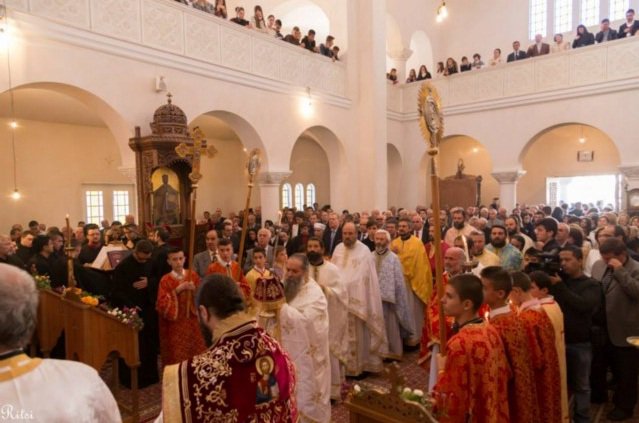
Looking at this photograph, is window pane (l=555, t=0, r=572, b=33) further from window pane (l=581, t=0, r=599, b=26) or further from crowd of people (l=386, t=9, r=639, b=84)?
crowd of people (l=386, t=9, r=639, b=84)

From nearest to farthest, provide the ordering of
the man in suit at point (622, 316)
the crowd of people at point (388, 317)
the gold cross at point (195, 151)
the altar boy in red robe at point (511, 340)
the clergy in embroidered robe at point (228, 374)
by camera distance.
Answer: the clergy in embroidered robe at point (228, 374) → the crowd of people at point (388, 317) → the altar boy in red robe at point (511, 340) → the man in suit at point (622, 316) → the gold cross at point (195, 151)

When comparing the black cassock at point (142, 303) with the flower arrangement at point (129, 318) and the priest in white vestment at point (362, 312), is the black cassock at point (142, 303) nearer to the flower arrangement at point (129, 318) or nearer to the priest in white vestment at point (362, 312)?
the flower arrangement at point (129, 318)

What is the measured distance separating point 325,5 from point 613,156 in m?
12.3

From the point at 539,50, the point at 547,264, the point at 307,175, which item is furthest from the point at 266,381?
the point at 307,175

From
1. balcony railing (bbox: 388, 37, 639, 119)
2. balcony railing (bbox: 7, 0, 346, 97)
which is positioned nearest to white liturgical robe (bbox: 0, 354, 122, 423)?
balcony railing (bbox: 7, 0, 346, 97)

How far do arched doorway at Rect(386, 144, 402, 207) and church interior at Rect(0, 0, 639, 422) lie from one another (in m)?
0.06

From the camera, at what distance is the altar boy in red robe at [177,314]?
494 cm

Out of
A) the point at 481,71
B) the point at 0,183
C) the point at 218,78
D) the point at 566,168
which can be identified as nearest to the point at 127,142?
the point at 218,78

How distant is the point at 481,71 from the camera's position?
16312 millimetres

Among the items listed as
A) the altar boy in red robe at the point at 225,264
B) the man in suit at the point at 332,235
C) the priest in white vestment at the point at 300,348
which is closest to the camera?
the priest in white vestment at the point at 300,348

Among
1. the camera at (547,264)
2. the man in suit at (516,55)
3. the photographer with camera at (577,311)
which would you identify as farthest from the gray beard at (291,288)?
the man in suit at (516,55)

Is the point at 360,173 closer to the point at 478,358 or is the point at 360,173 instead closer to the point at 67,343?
the point at 67,343

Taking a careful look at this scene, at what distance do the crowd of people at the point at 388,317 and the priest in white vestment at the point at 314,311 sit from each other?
0.04 feet

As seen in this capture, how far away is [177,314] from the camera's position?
5.01m
